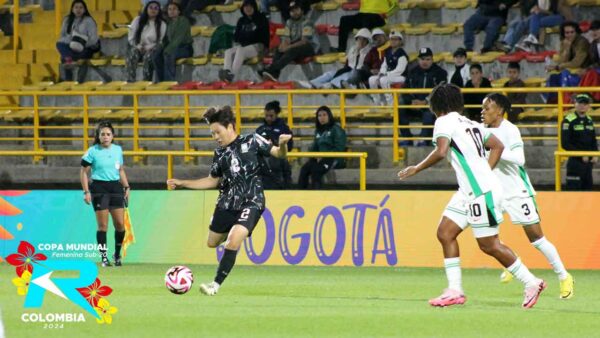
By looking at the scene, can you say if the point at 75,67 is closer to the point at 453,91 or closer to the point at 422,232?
the point at 422,232

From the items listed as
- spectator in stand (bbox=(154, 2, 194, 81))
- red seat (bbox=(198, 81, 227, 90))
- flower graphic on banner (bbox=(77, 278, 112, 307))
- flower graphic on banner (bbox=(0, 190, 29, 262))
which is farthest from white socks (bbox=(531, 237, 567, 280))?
spectator in stand (bbox=(154, 2, 194, 81))

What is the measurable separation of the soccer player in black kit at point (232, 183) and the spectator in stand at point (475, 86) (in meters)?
9.07

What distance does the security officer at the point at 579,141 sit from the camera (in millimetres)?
21406

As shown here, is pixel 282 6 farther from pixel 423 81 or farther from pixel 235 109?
pixel 423 81

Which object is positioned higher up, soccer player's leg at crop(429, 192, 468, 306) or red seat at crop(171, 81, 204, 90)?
red seat at crop(171, 81, 204, 90)

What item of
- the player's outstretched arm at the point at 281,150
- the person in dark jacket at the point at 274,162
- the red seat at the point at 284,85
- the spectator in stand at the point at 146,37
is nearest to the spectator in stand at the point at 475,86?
the person in dark jacket at the point at 274,162

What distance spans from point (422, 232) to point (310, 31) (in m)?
8.15

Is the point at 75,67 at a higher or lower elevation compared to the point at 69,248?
higher

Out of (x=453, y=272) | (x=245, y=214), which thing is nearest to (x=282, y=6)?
(x=245, y=214)

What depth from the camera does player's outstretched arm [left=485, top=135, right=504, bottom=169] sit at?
45.8ft

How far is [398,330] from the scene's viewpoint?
11.9m

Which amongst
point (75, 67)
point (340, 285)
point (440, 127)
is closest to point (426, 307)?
point (440, 127)

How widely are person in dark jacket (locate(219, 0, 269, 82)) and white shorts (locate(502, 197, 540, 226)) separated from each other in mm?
12593

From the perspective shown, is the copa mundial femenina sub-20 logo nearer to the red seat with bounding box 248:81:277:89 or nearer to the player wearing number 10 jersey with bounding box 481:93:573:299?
the player wearing number 10 jersey with bounding box 481:93:573:299
